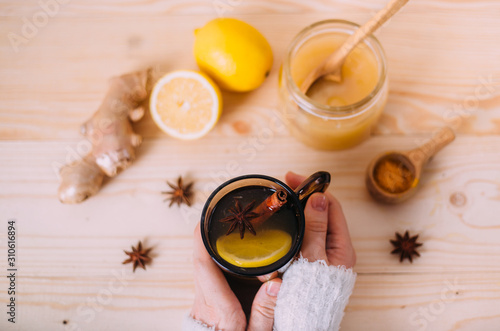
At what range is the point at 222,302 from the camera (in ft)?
2.47

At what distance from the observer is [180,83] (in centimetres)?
89


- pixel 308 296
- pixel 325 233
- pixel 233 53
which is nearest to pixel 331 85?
pixel 233 53

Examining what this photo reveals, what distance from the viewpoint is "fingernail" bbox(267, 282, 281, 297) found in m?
0.71

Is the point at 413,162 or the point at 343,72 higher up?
the point at 343,72

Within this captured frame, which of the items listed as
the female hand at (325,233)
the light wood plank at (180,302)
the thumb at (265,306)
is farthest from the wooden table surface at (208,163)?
the thumb at (265,306)

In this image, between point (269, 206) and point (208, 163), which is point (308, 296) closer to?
point (269, 206)

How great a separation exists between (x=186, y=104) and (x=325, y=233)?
16.0 inches

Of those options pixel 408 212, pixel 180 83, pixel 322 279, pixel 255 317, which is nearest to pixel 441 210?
pixel 408 212

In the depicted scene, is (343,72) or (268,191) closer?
(268,191)

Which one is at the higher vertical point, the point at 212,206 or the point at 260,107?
the point at 260,107

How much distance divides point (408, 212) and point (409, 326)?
0.25 metres

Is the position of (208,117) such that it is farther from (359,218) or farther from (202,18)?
(359,218)

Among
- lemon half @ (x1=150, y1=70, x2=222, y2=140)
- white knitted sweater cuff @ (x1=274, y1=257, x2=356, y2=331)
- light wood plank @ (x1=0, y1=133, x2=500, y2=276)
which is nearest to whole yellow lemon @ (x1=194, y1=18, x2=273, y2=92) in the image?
lemon half @ (x1=150, y1=70, x2=222, y2=140)

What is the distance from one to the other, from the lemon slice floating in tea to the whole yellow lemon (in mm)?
386
